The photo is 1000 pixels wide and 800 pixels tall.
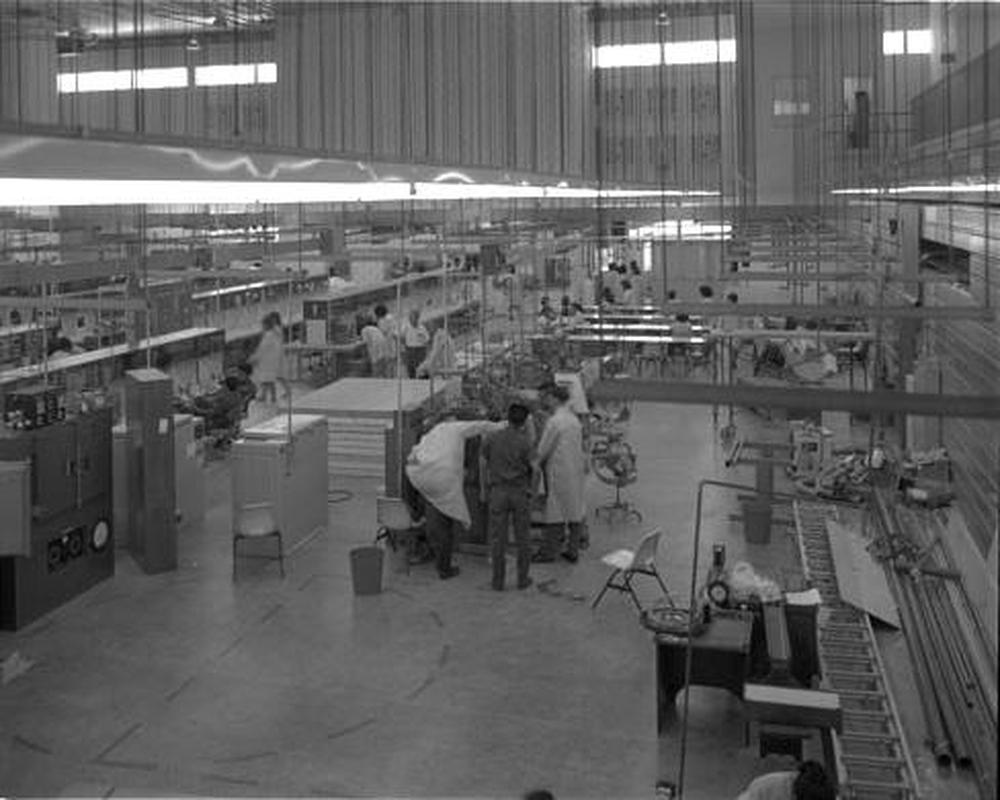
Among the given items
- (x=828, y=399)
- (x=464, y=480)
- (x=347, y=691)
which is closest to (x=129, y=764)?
(x=347, y=691)

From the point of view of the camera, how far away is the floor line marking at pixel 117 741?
21.3ft

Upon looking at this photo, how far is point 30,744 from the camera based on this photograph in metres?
6.65

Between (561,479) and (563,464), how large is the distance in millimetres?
125

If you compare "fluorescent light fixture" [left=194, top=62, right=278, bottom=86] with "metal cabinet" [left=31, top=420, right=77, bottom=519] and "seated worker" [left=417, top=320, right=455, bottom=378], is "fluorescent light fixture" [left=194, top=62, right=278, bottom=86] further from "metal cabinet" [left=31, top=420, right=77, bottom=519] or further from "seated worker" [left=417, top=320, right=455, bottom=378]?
"metal cabinet" [left=31, top=420, right=77, bottom=519]

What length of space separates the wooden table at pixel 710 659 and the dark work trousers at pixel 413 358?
1176 centimetres

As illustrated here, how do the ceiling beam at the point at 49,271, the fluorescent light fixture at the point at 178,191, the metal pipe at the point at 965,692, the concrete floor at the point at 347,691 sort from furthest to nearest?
1. the ceiling beam at the point at 49,271
2. the concrete floor at the point at 347,691
3. the metal pipe at the point at 965,692
4. the fluorescent light fixture at the point at 178,191

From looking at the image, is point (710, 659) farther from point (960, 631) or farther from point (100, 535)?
point (100, 535)

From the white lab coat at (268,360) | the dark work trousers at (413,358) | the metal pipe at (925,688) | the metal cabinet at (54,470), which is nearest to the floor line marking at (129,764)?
the metal cabinet at (54,470)

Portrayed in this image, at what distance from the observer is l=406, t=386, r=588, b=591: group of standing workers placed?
9.27 m

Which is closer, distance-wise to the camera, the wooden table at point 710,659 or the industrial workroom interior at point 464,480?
the industrial workroom interior at point 464,480

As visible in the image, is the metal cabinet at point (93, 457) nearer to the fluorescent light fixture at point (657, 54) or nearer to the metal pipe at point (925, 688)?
the metal pipe at point (925, 688)

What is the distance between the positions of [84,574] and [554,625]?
3.70 m

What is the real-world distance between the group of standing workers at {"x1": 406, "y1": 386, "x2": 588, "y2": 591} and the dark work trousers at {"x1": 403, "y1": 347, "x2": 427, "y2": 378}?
8.00 m

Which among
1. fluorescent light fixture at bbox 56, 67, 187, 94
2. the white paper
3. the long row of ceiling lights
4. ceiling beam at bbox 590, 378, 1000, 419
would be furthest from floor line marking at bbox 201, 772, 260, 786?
fluorescent light fixture at bbox 56, 67, 187, 94
